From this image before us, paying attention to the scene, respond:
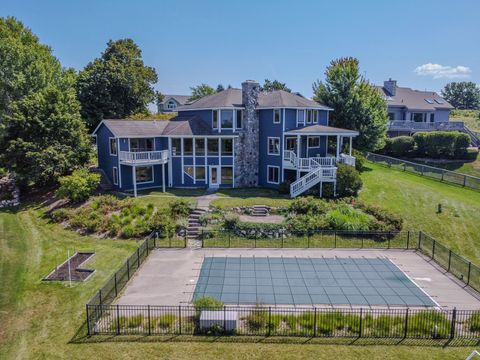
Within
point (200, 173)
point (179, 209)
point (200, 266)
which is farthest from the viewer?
point (200, 173)

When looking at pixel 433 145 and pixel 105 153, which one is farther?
pixel 433 145

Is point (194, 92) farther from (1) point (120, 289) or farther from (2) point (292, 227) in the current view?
(1) point (120, 289)

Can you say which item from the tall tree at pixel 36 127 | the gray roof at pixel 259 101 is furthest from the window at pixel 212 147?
the tall tree at pixel 36 127

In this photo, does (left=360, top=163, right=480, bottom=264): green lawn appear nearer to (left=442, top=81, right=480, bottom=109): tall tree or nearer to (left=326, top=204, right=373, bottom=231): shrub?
(left=326, top=204, right=373, bottom=231): shrub

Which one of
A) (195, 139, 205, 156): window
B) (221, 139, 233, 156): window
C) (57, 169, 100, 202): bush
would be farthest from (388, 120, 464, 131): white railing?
(57, 169, 100, 202): bush

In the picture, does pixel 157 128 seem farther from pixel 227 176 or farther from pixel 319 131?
pixel 319 131

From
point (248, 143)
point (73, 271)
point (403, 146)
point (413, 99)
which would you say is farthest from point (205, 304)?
point (413, 99)
